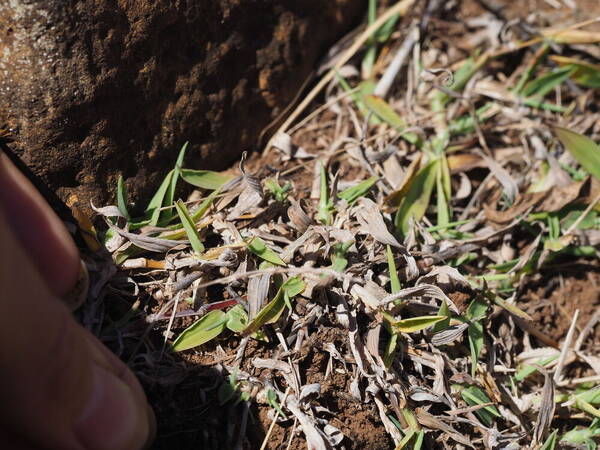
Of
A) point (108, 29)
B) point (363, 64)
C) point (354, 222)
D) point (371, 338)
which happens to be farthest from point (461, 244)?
point (108, 29)

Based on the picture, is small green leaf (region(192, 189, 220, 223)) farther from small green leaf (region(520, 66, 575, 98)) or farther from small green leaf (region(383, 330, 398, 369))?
small green leaf (region(520, 66, 575, 98))

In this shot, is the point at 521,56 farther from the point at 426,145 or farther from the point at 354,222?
the point at 354,222

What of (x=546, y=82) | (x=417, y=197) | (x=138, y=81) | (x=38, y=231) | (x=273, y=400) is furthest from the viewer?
(x=546, y=82)

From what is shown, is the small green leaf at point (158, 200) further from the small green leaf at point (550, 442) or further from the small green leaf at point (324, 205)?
the small green leaf at point (550, 442)

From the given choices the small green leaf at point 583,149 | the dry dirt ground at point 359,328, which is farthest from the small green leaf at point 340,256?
the small green leaf at point 583,149

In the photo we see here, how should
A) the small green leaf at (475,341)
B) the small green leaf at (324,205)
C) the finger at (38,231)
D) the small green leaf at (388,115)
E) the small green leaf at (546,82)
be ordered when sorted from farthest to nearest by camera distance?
1. the small green leaf at (546,82)
2. the small green leaf at (388,115)
3. the small green leaf at (324,205)
4. the small green leaf at (475,341)
5. the finger at (38,231)

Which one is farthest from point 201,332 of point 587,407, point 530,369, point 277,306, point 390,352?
point 587,407

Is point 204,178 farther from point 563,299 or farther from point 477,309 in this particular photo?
point 563,299
